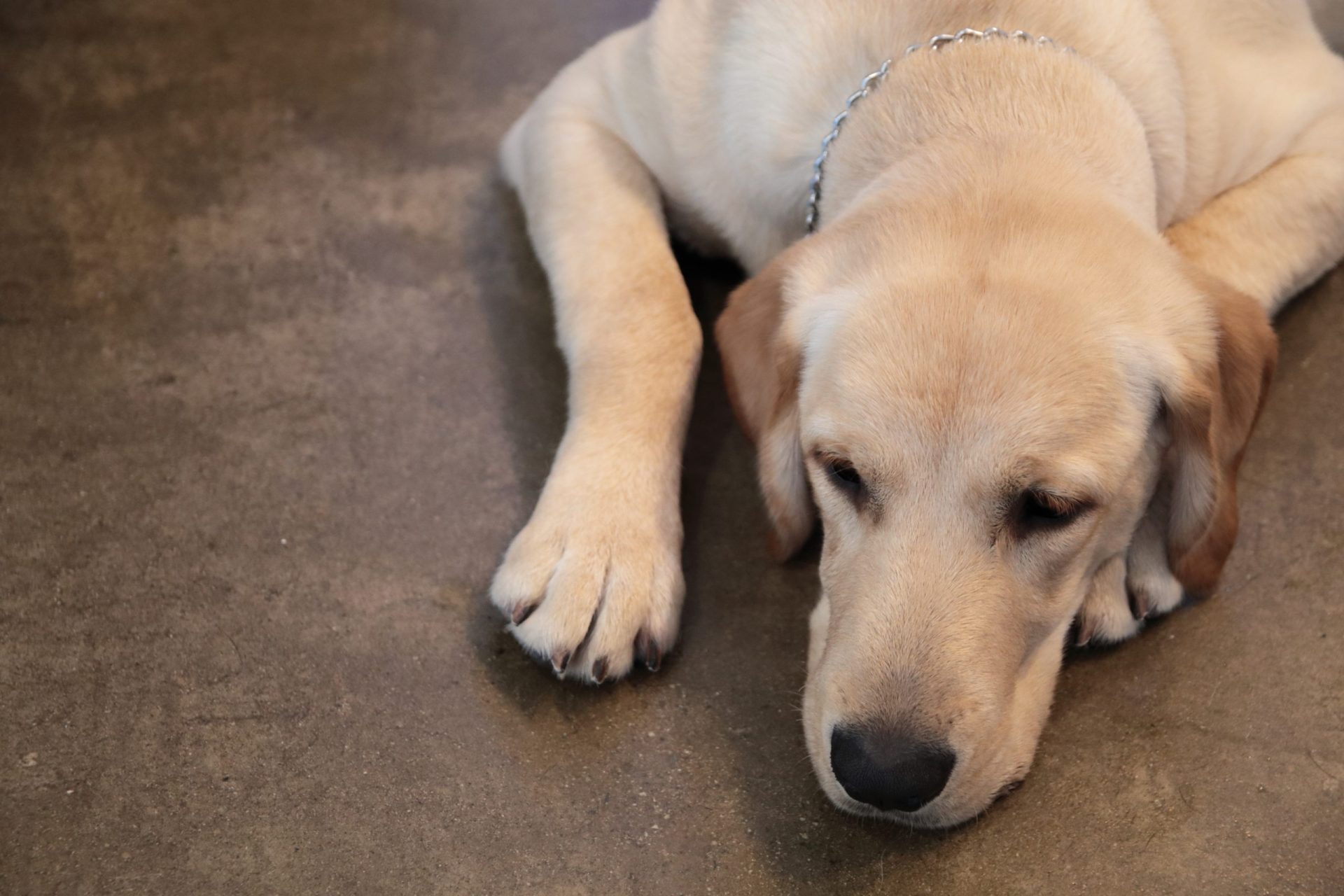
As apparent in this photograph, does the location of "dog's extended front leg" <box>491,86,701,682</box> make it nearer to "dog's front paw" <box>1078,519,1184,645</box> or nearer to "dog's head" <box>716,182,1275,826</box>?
"dog's head" <box>716,182,1275,826</box>

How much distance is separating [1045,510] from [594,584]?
2.36 ft

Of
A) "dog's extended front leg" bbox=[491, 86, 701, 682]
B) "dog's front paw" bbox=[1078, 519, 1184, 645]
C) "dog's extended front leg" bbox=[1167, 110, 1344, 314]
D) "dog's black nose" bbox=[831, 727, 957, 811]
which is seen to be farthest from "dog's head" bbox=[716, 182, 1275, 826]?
"dog's extended front leg" bbox=[1167, 110, 1344, 314]

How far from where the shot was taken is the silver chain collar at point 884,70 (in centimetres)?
202

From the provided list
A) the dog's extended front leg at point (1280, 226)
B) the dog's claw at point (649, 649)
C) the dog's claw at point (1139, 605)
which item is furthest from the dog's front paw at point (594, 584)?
the dog's extended front leg at point (1280, 226)

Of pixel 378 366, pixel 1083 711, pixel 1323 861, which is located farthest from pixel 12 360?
pixel 1323 861

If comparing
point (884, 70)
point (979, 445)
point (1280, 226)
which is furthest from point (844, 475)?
point (1280, 226)

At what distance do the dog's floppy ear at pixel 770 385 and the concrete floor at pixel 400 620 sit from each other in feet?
0.72

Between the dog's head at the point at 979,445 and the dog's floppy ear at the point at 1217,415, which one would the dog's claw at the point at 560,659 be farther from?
the dog's floppy ear at the point at 1217,415

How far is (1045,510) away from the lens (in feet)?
5.44

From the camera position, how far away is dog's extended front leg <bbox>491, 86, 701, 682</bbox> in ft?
6.36

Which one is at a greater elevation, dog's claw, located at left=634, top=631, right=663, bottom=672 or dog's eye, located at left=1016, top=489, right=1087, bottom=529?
dog's eye, located at left=1016, top=489, right=1087, bottom=529

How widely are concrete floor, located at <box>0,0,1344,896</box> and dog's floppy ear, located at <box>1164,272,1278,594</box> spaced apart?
0.27 m

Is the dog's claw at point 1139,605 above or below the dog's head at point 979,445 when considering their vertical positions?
below

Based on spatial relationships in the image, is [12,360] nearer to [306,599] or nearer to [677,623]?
[306,599]
